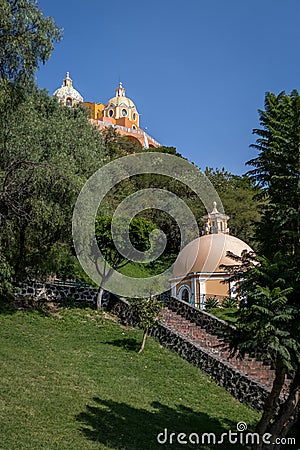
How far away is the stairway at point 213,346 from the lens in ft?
41.1

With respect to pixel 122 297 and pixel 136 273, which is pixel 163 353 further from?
pixel 136 273

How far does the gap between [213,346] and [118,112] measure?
241 ft

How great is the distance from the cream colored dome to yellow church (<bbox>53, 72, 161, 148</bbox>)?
5050cm

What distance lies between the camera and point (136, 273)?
2927 centimetres

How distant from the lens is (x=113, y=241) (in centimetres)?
2016

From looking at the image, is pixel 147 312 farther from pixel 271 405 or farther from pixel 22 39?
pixel 22 39

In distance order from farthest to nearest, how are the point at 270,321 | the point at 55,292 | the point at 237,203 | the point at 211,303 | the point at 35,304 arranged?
the point at 237,203, the point at 211,303, the point at 55,292, the point at 35,304, the point at 270,321

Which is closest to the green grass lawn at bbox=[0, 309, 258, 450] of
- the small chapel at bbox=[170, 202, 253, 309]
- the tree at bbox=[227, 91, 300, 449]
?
the tree at bbox=[227, 91, 300, 449]

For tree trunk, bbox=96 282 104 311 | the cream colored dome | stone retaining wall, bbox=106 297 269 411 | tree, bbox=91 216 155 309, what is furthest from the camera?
the cream colored dome

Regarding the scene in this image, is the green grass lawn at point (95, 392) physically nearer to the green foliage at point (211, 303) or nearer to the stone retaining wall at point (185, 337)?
the stone retaining wall at point (185, 337)

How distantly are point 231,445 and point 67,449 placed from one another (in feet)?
11.3

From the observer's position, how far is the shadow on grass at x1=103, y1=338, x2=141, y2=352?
1452 cm

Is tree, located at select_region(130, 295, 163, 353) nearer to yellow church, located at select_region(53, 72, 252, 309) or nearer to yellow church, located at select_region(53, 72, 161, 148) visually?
yellow church, located at select_region(53, 72, 252, 309)

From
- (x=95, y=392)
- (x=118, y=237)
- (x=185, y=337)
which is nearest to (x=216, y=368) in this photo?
(x=185, y=337)
